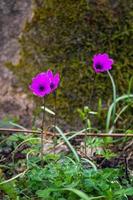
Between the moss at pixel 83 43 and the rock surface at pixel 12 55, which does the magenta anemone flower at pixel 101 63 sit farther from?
the rock surface at pixel 12 55

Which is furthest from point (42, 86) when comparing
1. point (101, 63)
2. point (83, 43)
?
point (83, 43)

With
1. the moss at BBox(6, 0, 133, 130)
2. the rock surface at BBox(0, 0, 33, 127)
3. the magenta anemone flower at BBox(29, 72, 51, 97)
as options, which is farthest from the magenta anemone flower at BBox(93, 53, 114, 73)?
the rock surface at BBox(0, 0, 33, 127)

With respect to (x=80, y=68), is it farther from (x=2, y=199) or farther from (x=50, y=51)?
(x=2, y=199)

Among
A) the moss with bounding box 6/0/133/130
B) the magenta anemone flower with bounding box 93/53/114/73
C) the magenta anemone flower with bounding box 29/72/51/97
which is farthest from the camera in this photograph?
the moss with bounding box 6/0/133/130

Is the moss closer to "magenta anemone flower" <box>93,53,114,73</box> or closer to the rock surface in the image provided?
the rock surface

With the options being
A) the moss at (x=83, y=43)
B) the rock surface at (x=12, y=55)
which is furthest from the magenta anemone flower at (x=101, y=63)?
the rock surface at (x=12, y=55)
